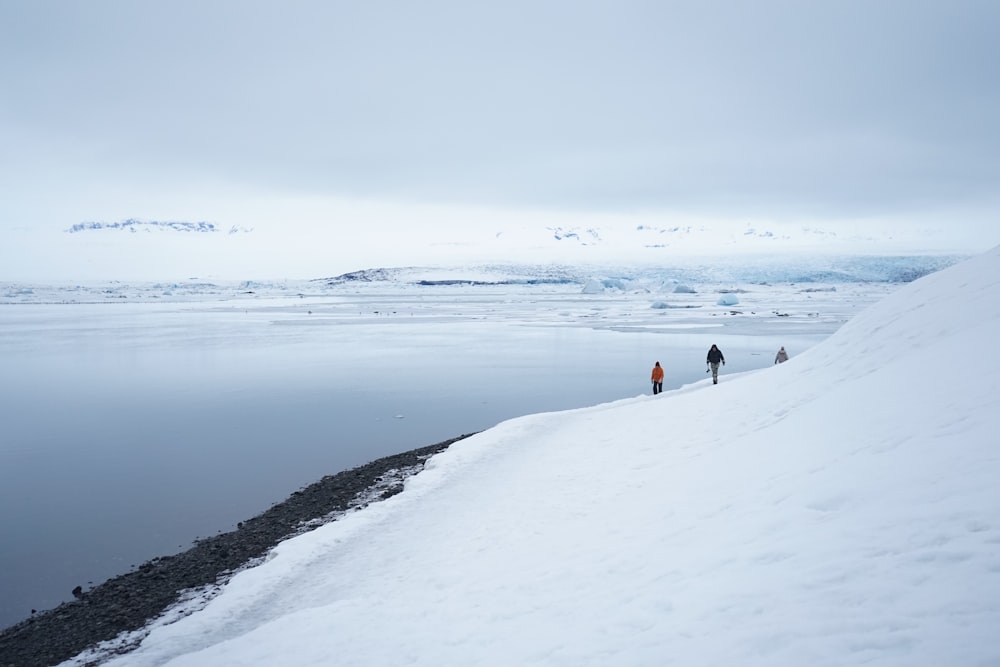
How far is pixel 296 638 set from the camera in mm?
5660

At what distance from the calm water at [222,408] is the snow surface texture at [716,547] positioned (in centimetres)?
277

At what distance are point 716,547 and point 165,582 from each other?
6251 mm

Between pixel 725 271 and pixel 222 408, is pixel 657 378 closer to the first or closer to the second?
pixel 222 408

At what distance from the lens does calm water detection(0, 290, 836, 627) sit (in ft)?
29.9

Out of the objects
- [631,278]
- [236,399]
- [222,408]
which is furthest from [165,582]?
[631,278]

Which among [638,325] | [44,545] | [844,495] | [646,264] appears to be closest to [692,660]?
[844,495]

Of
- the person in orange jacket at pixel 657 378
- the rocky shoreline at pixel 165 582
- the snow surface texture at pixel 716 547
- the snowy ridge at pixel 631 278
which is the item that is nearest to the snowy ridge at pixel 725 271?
the snowy ridge at pixel 631 278

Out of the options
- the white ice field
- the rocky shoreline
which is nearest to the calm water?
the white ice field

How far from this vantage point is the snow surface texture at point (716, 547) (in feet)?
11.6

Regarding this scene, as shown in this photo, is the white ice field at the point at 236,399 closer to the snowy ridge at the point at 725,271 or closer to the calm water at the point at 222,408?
the calm water at the point at 222,408

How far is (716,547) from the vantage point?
500 cm

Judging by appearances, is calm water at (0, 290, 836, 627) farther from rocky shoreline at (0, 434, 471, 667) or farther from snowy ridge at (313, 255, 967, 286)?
snowy ridge at (313, 255, 967, 286)

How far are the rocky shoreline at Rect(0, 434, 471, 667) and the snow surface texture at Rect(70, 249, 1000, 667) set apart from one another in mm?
477

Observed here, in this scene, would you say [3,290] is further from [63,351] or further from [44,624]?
[44,624]
